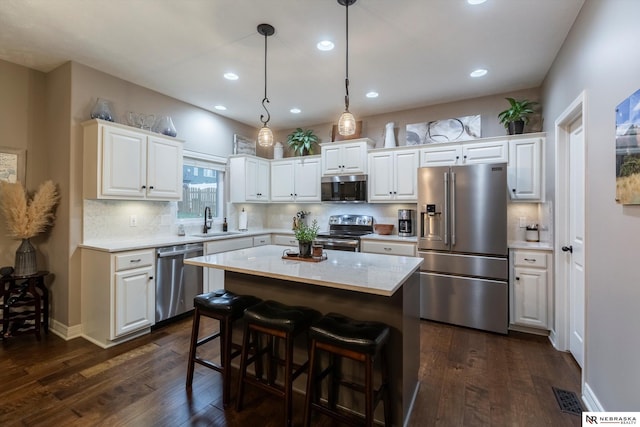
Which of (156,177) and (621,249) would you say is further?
(156,177)

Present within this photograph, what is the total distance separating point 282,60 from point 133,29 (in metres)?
1.31

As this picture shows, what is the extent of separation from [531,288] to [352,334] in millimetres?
2542

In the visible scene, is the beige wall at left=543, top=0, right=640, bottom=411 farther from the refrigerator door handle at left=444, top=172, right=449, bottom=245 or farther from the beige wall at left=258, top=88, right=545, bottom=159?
the beige wall at left=258, top=88, right=545, bottom=159

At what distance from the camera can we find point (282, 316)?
1.86 m

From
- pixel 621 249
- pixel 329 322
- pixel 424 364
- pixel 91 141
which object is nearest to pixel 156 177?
pixel 91 141

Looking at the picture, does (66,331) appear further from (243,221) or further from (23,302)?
(243,221)

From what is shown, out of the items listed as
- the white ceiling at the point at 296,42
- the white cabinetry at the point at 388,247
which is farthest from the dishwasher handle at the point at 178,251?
the white cabinetry at the point at 388,247

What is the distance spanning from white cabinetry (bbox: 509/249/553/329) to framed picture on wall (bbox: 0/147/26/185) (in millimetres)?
5355

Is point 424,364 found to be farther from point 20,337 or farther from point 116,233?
point 20,337

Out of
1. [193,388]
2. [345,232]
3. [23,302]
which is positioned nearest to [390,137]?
[345,232]

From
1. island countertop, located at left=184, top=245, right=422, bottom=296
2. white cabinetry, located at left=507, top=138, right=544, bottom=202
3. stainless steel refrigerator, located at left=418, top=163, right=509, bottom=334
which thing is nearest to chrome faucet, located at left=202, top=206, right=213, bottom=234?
island countertop, located at left=184, top=245, right=422, bottom=296

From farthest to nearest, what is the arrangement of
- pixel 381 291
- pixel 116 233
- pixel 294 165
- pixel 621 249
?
pixel 294 165 → pixel 116 233 → pixel 621 249 → pixel 381 291

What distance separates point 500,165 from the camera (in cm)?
314

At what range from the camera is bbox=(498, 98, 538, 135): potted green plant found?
3.44 metres
